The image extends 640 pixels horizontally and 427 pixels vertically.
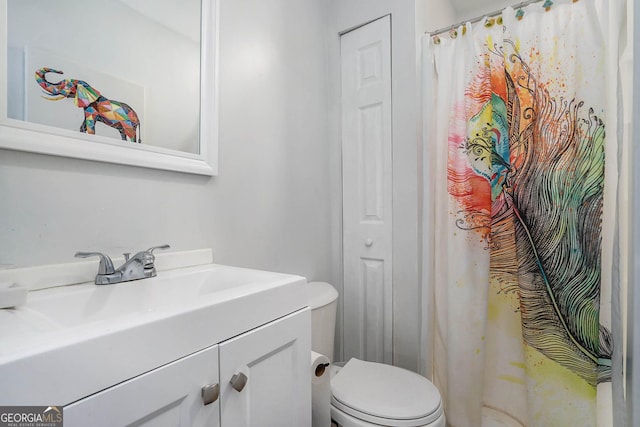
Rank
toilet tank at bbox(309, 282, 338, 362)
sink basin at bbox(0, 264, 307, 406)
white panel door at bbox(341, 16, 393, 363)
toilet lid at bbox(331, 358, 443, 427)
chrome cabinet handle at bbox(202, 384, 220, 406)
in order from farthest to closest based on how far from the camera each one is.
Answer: white panel door at bbox(341, 16, 393, 363) < toilet tank at bbox(309, 282, 338, 362) < toilet lid at bbox(331, 358, 443, 427) < chrome cabinet handle at bbox(202, 384, 220, 406) < sink basin at bbox(0, 264, 307, 406)

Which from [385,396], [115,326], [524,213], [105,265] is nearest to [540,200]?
[524,213]

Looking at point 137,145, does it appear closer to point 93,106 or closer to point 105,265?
point 93,106

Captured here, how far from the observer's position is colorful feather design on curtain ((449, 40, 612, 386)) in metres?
1.03

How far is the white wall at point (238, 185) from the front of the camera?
2.35ft

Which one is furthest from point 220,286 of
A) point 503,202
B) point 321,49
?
point 321,49

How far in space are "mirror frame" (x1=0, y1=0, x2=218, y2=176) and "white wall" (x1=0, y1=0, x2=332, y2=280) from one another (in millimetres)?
28

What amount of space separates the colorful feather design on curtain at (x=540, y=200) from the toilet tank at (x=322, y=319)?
669mm

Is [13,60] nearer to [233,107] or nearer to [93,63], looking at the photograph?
[93,63]

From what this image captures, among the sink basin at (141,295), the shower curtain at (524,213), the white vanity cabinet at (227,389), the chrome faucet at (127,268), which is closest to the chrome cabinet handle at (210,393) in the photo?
the white vanity cabinet at (227,389)

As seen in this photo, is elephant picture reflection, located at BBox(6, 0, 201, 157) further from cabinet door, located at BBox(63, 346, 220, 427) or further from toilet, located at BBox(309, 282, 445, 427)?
toilet, located at BBox(309, 282, 445, 427)

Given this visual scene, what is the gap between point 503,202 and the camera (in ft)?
3.95

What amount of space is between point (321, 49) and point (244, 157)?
87cm

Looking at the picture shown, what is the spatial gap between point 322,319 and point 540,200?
984mm

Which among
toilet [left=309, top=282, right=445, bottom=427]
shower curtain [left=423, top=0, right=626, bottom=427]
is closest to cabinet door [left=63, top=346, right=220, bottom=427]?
toilet [left=309, top=282, right=445, bottom=427]
